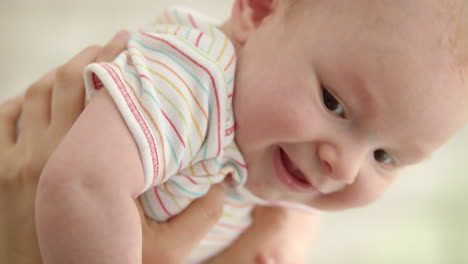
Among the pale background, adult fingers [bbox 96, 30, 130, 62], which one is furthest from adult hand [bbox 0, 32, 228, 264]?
the pale background

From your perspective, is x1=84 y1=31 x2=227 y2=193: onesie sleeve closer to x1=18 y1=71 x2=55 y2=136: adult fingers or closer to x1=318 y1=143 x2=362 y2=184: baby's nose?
x1=318 y1=143 x2=362 y2=184: baby's nose

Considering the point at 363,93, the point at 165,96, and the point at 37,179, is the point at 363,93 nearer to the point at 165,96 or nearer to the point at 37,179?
the point at 165,96

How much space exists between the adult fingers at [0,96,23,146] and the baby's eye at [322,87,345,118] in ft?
2.21

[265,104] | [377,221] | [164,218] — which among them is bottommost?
[377,221]

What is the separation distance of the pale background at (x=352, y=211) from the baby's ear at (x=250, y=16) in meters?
0.80

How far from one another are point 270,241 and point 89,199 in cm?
61

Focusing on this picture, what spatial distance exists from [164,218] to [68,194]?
0.33 meters

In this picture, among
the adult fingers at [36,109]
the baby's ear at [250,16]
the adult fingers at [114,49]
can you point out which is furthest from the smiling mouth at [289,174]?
the adult fingers at [36,109]

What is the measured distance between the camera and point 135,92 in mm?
587

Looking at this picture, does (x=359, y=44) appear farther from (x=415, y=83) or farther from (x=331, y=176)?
(x=331, y=176)

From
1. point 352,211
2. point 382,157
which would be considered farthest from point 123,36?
point 352,211

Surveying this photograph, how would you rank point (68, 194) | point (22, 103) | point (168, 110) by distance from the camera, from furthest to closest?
1. point (22, 103)
2. point (168, 110)
3. point (68, 194)

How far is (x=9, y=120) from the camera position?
95 cm

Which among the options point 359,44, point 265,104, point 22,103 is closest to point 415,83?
point 359,44
